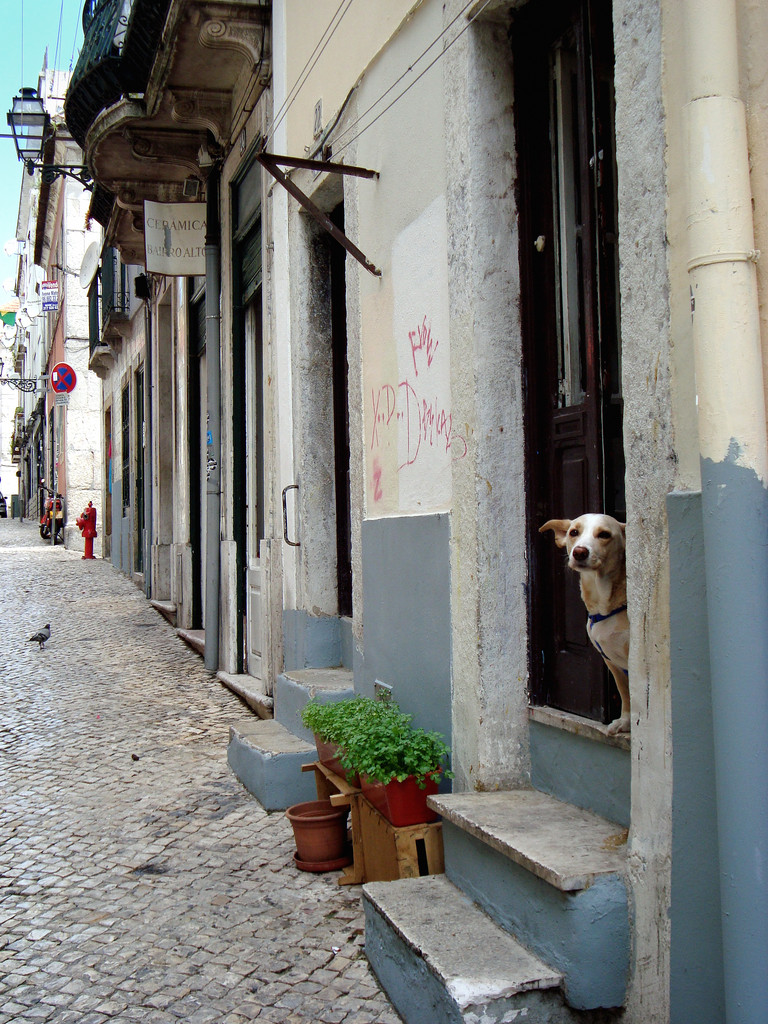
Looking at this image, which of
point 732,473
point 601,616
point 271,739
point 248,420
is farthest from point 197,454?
point 732,473

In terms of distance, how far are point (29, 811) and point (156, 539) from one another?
864 cm

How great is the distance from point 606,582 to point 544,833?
81 centimetres

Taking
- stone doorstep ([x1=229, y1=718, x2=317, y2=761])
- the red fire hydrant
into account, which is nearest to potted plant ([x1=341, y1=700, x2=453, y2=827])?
stone doorstep ([x1=229, y1=718, x2=317, y2=761])

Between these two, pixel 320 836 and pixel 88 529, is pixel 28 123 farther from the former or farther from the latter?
pixel 320 836

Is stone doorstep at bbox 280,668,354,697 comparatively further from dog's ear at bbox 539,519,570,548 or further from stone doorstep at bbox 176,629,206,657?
stone doorstep at bbox 176,629,206,657

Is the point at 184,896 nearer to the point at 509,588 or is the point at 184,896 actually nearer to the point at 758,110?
the point at 509,588

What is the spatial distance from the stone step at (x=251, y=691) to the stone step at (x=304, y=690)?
37.1 inches

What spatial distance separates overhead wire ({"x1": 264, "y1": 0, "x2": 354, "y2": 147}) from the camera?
18.1 ft

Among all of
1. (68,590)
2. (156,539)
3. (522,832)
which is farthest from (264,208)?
(68,590)

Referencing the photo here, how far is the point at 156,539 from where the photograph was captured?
13953mm

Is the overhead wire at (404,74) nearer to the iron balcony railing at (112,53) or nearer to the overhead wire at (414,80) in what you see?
the overhead wire at (414,80)

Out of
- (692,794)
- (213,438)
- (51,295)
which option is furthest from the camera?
(51,295)

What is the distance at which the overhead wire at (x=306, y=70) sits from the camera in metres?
5.51

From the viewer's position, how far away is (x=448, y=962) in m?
2.84
